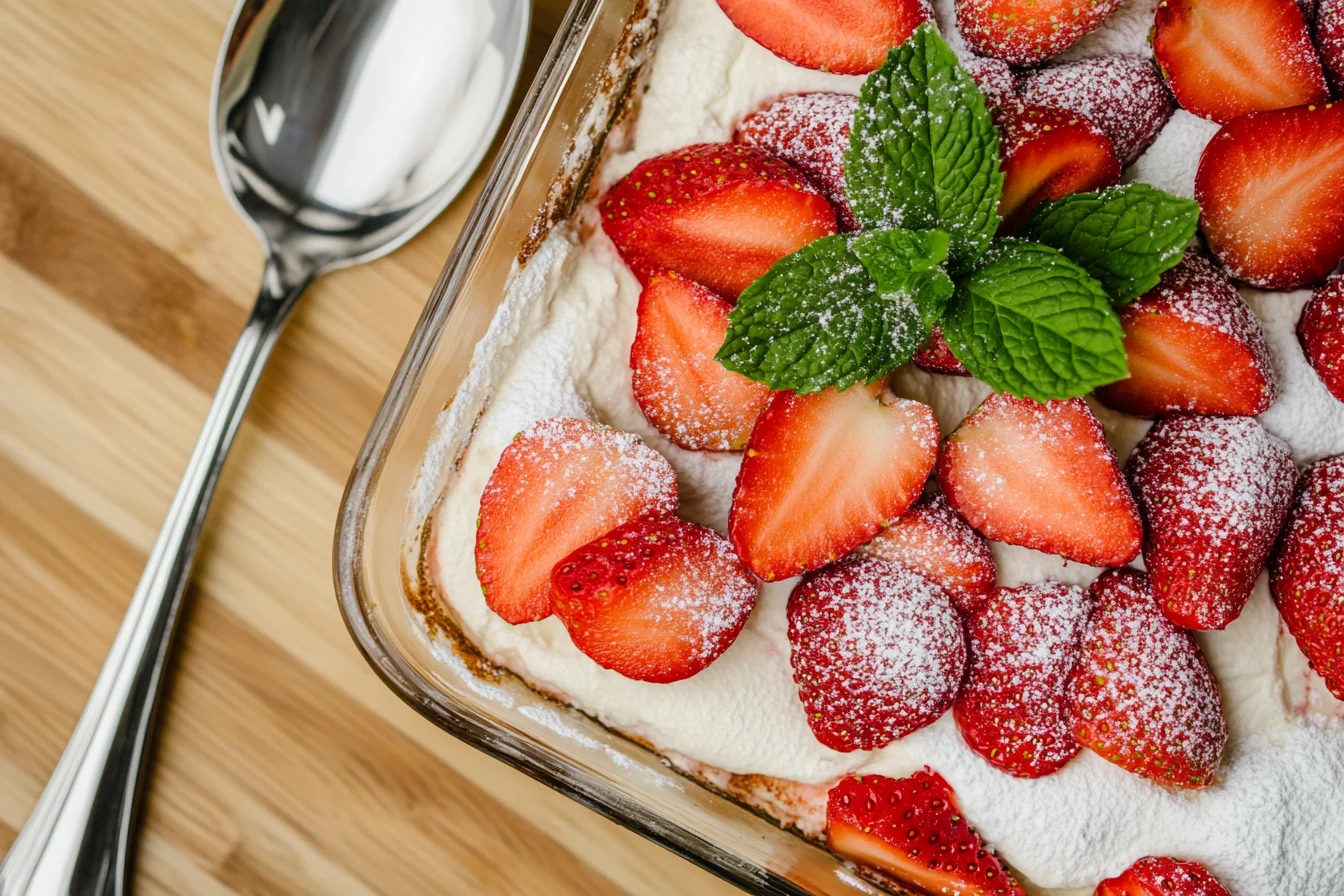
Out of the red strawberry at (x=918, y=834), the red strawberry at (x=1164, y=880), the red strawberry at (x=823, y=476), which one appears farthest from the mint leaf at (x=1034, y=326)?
the red strawberry at (x=1164, y=880)

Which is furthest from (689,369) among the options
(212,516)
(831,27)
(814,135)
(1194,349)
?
(212,516)

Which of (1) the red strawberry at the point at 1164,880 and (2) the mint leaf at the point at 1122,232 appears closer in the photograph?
(2) the mint leaf at the point at 1122,232

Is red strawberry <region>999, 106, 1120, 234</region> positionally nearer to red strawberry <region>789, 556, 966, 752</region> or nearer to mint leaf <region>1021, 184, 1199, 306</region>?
mint leaf <region>1021, 184, 1199, 306</region>

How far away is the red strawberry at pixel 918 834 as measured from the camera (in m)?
1.02

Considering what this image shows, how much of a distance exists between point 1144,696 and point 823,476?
40cm

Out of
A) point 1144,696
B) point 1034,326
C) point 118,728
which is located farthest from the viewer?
point 118,728

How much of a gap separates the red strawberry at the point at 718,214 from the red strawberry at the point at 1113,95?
11.2 inches

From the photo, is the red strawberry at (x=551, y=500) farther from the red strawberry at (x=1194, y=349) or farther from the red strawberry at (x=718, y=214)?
the red strawberry at (x=1194, y=349)

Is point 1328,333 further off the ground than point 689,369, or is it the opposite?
point 1328,333

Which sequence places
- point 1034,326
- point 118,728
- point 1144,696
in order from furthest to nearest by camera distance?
point 118,728 < point 1144,696 < point 1034,326

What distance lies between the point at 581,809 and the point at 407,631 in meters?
0.33

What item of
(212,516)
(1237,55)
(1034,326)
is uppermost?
(1237,55)

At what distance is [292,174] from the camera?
1.18 m

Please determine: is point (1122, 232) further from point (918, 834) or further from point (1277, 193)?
point (918, 834)
